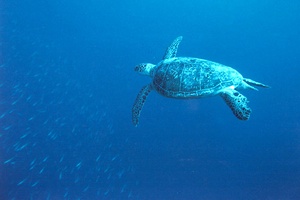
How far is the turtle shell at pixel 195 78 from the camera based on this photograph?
14.3 ft

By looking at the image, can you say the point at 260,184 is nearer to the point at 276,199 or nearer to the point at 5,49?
the point at 276,199

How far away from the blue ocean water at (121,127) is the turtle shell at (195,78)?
139 inches

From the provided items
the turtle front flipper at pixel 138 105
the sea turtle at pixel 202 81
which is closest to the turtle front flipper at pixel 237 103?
the sea turtle at pixel 202 81

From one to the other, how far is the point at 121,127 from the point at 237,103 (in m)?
5.29

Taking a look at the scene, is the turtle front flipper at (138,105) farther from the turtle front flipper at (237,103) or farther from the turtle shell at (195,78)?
the turtle front flipper at (237,103)

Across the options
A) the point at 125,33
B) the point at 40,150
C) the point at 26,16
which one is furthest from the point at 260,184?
the point at 26,16

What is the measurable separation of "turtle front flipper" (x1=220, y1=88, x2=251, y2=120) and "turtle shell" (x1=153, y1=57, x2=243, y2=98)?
0.55 feet

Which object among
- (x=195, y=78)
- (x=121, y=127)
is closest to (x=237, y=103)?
(x=195, y=78)

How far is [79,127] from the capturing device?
27.1 feet

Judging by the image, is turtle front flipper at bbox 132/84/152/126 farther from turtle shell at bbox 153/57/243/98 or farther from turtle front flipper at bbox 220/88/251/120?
turtle front flipper at bbox 220/88/251/120

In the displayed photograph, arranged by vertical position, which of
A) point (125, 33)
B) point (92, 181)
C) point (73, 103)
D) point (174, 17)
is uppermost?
point (174, 17)

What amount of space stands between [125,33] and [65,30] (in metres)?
3.96

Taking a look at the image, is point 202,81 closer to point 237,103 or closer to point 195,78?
point 195,78

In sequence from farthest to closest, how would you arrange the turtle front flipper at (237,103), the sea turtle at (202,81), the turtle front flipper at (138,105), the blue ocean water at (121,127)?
1. the blue ocean water at (121,127)
2. the turtle front flipper at (138,105)
3. the sea turtle at (202,81)
4. the turtle front flipper at (237,103)
